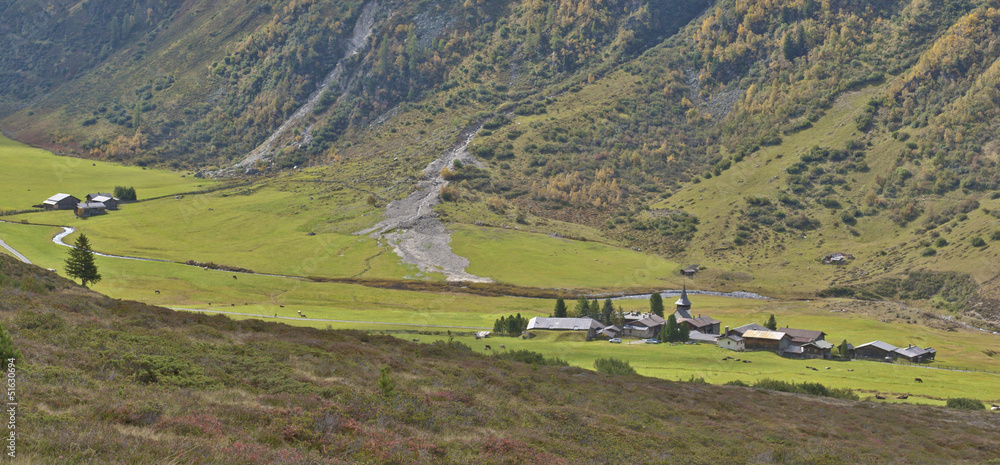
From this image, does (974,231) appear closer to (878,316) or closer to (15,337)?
(878,316)

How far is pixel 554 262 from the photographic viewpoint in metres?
151

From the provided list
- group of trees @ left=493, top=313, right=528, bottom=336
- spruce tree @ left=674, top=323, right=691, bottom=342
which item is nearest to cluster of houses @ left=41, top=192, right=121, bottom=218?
group of trees @ left=493, top=313, right=528, bottom=336

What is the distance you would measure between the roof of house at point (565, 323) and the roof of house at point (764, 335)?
67.9ft

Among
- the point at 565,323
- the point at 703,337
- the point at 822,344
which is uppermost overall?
the point at 565,323

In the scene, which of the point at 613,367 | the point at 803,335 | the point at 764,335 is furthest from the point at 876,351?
the point at 613,367

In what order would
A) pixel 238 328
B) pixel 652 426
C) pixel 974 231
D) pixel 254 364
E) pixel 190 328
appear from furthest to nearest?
pixel 974 231
pixel 238 328
pixel 190 328
pixel 652 426
pixel 254 364

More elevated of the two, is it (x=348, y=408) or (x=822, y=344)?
(x=348, y=408)

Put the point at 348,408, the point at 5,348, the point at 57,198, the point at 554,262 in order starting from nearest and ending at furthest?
the point at 5,348, the point at 348,408, the point at 554,262, the point at 57,198

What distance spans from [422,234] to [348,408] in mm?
142468

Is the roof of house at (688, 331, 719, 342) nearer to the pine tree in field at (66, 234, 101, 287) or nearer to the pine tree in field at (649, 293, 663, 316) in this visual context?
the pine tree in field at (649, 293, 663, 316)

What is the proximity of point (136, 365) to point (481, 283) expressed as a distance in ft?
369

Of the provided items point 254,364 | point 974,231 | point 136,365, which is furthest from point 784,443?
point 974,231

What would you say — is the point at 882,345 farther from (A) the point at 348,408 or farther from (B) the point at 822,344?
(A) the point at 348,408

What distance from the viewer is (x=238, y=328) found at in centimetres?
3928
